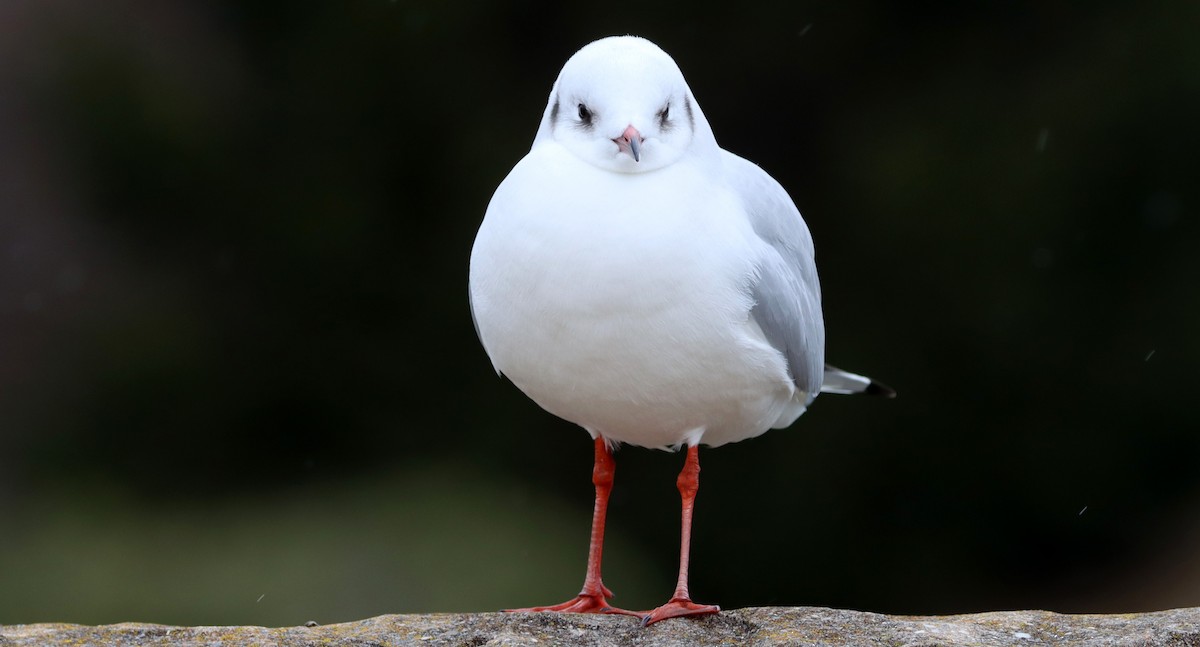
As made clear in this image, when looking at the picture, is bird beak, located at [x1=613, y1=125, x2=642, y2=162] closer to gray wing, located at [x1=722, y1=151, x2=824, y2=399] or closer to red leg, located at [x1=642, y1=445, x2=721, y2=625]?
gray wing, located at [x1=722, y1=151, x2=824, y2=399]

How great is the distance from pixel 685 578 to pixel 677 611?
19cm

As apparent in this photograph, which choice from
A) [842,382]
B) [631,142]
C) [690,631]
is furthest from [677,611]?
[842,382]

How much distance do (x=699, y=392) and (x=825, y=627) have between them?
20.9 inches

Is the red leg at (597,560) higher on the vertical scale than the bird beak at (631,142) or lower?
lower

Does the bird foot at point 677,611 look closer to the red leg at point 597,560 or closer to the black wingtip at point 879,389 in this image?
the red leg at point 597,560

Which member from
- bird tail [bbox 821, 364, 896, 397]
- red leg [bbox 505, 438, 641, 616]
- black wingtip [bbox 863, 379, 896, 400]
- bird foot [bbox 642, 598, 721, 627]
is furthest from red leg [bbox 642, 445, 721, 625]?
black wingtip [bbox 863, 379, 896, 400]

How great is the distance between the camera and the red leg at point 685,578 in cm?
287

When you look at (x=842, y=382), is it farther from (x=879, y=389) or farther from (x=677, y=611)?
(x=677, y=611)

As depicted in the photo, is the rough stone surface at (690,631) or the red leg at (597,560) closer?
the rough stone surface at (690,631)

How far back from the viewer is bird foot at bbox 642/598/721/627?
284cm

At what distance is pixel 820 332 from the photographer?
336cm

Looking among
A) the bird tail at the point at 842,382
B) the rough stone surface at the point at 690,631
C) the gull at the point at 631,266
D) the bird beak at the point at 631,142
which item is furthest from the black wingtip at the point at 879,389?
the bird beak at the point at 631,142

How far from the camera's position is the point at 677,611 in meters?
2.88

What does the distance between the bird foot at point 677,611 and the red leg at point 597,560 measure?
0.34ft
